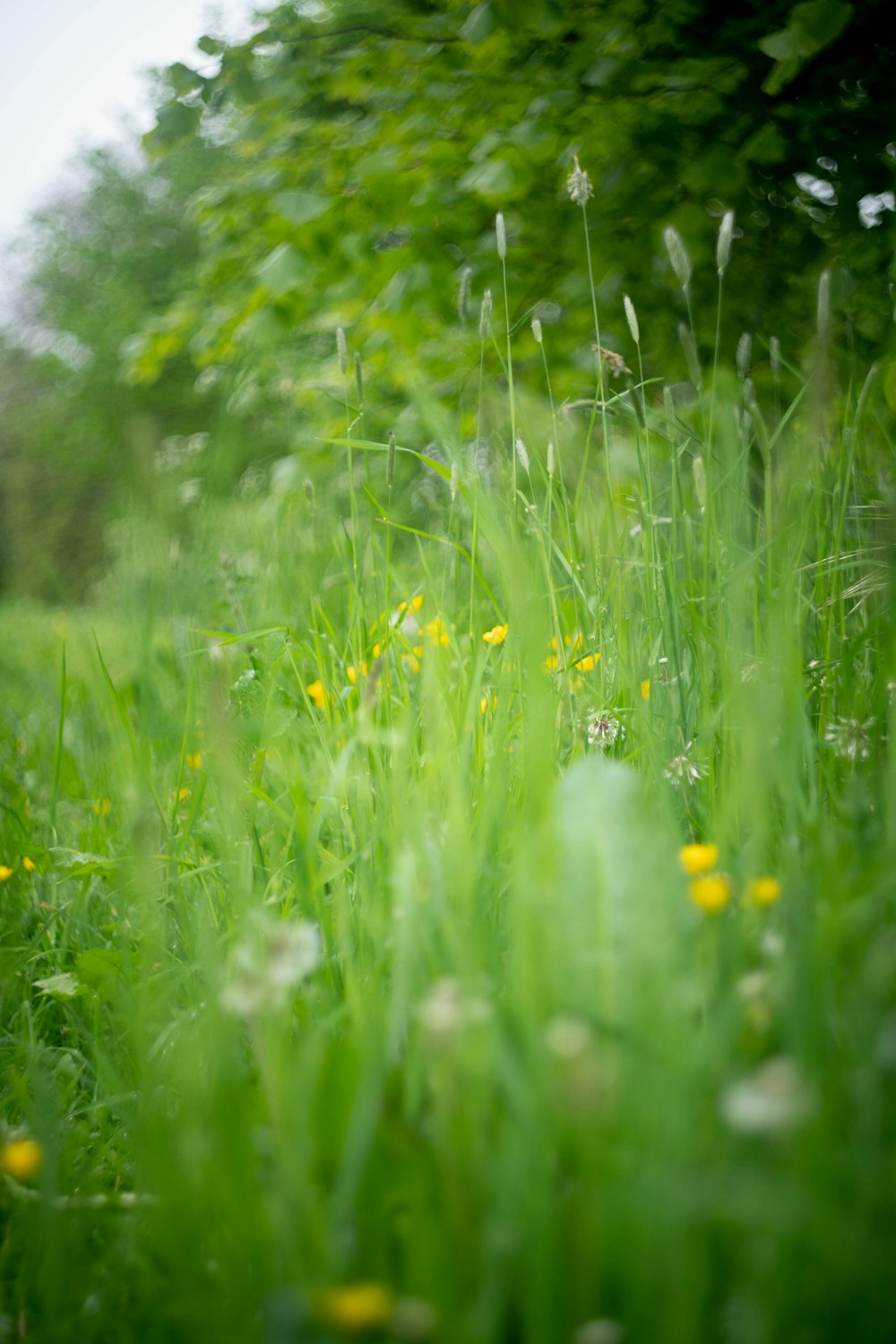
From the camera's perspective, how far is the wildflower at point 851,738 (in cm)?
103

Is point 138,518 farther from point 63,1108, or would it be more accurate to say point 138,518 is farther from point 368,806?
point 63,1108

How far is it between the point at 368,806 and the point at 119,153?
60.5 ft

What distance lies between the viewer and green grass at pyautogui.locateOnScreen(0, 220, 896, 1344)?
Answer: 52 centimetres

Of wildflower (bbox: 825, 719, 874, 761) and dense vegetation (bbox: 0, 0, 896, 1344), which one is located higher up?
dense vegetation (bbox: 0, 0, 896, 1344)

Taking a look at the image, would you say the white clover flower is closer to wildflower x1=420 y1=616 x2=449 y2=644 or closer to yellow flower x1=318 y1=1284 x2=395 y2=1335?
wildflower x1=420 y1=616 x2=449 y2=644

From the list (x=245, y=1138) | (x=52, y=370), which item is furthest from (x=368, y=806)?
(x=52, y=370)

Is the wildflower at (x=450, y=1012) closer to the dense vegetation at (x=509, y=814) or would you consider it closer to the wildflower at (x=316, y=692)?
the dense vegetation at (x=509, y=814)

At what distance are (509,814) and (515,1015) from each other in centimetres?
41

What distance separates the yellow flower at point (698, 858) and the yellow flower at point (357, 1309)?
457 mm

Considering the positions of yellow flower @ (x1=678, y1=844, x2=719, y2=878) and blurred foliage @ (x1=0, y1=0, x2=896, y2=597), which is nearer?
yellow flower @ (x1=678, y1=844, x2=719, y2=878)

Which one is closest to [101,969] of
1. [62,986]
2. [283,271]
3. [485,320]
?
[62,986]

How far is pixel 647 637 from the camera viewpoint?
1.29 metres

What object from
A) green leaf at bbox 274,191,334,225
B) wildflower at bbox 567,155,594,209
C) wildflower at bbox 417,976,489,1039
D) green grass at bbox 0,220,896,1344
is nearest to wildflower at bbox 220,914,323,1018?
green grass at bbox 0,220,896,1344

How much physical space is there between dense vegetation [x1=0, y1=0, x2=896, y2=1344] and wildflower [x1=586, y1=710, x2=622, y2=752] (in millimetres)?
10
